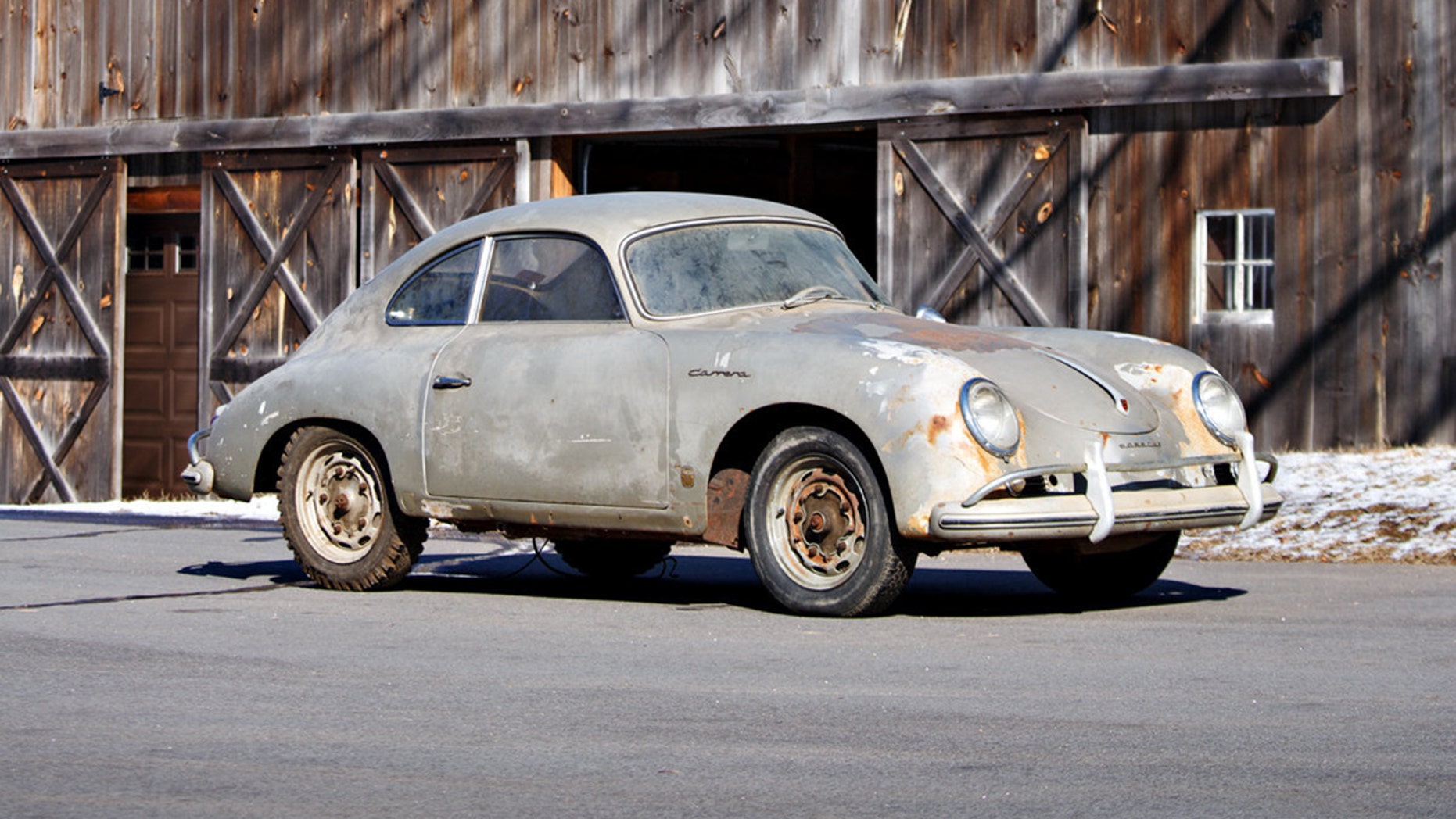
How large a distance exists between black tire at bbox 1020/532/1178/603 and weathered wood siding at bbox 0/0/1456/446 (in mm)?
A: 6000

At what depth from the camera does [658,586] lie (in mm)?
8859

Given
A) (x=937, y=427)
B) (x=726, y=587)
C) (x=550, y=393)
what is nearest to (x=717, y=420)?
(x=550, y=393)

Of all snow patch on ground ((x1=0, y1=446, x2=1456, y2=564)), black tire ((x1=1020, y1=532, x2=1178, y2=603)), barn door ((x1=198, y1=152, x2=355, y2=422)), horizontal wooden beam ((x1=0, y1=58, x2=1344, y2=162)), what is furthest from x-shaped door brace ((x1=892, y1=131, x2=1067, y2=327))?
black tire ((x1=1020, y1=532, x2=1178, y2=603))

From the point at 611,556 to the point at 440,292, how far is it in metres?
1.54

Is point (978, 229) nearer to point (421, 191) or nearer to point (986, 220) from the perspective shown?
point (986, 220)

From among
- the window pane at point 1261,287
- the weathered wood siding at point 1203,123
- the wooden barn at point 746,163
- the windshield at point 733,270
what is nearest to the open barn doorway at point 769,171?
the wooden barn at point 746,163

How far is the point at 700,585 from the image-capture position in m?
8.87

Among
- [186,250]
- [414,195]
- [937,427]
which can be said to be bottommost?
[937,427]

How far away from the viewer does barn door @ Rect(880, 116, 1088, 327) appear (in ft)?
47.0

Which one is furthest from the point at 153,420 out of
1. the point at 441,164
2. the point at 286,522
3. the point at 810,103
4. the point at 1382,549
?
the point at 1382,549

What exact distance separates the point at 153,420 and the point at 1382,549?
41.1ft

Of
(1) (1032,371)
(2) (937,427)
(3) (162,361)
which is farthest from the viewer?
(3) (162,361)

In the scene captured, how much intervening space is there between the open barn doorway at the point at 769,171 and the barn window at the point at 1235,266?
6.07 m

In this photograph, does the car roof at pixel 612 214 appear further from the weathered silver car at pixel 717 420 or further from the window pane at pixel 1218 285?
the window pane at pixel 1218 285
